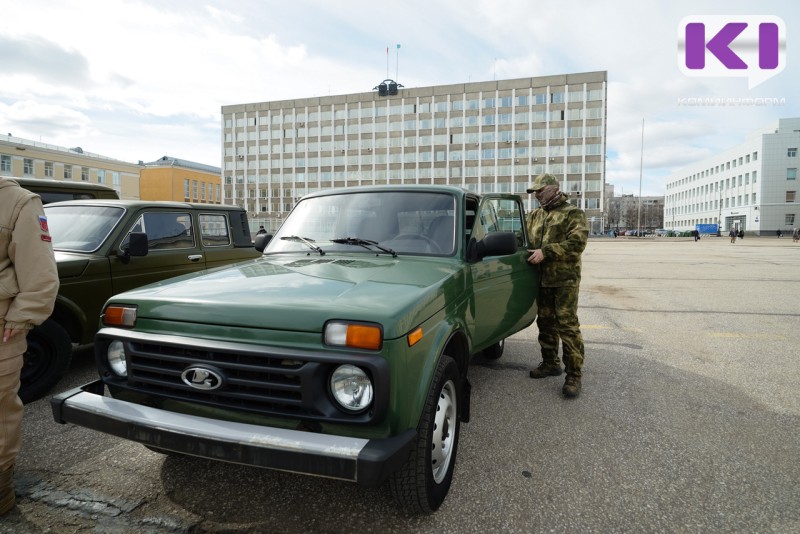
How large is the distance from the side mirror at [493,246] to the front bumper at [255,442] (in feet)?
4.98

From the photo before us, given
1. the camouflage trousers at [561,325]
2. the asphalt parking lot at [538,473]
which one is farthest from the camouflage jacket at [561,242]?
the asphalt parking lot at [538,473]

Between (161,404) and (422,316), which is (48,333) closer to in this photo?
(161,404)

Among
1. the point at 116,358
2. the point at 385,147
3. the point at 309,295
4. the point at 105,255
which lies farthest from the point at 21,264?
the point at 385,147

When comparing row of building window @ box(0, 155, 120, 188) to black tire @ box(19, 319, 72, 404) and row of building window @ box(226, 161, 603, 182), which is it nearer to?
row of building window @ box(226, 161, 603, 182)

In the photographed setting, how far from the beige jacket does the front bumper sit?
0.64 metres

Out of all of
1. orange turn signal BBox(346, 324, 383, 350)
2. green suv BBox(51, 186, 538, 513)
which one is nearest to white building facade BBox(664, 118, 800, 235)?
green suv BBox(51, 186, 538, 513)

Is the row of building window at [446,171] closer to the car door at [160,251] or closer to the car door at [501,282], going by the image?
the car door at [501,282]

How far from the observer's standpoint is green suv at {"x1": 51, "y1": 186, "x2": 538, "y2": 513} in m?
1.99

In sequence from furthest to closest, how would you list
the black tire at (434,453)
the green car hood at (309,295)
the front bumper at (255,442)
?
the black tire at (434,453), the green car hood at (309,295), the front bumper at (255,442)

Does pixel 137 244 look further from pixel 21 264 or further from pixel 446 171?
pixel 446 171

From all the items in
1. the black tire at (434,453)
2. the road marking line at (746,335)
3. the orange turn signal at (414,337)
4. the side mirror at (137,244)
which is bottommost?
the road marking line at (746,335)

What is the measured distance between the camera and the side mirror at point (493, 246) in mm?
3189

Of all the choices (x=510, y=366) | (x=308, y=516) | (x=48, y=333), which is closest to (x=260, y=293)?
(x=308, y=516)

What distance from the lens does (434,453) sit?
2596 millimetres
